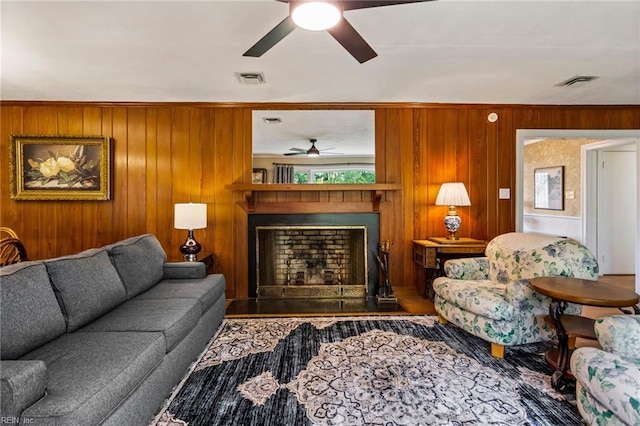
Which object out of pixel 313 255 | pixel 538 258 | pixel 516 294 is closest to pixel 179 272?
pixel 313 255

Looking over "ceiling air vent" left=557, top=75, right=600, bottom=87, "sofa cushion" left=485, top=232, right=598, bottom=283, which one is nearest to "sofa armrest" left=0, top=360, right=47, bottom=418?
"sofa cushion" left=485, top=232, right=598, bottom=283

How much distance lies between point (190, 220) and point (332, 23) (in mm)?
2451

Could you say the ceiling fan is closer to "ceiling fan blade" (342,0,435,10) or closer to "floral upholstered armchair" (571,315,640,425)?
"ceiling fan blade" (342,0,435,10)

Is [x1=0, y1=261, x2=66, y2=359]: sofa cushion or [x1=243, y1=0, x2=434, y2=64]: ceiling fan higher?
[x1=243, y1=0, x2=434, y2=64]: ceiling fan

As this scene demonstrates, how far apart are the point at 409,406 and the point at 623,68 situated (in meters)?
3.39

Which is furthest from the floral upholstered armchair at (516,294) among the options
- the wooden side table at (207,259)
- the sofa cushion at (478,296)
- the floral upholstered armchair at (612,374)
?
the wooden side table at (207,259)

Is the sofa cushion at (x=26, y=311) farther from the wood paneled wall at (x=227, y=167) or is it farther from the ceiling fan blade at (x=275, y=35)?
the wood paneled wall at (x=227, y=167)

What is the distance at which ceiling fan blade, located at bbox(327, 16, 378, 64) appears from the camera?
1817mm

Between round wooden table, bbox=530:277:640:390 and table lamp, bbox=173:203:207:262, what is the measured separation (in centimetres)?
300

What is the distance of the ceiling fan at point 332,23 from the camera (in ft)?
5.33

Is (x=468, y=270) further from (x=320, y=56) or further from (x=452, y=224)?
(x=320, y=56)

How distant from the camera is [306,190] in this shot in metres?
3.82

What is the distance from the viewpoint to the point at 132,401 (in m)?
1.50

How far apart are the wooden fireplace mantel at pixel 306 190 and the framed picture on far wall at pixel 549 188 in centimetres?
362
